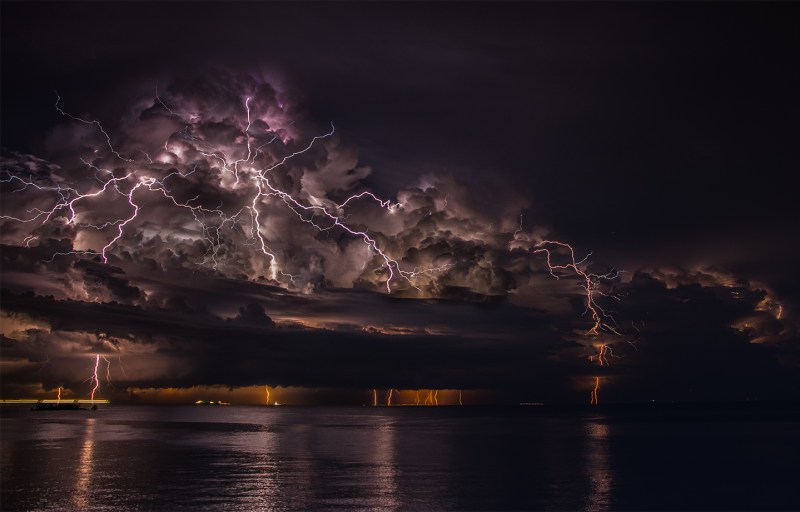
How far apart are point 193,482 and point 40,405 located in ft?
551

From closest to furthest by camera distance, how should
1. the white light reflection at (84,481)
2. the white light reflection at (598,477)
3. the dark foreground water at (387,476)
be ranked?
the white light reflection at (84,481) → the dark foreground water at (387,476) → the white light reflection at (598,477)

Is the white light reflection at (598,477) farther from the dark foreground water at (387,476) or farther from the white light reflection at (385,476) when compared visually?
the white light reflection at (385,476)

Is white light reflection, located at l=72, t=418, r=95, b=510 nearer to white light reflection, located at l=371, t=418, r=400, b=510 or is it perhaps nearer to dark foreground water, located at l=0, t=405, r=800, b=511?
dark foreground water, located at l=0, t=405, r=800, b=511

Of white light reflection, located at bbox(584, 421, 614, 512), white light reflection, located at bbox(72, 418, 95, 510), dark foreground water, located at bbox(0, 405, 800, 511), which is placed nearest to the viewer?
white light reflection, located at bbox(72, 418, 95, 510)

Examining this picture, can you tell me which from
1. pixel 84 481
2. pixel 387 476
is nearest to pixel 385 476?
pixel 387 476

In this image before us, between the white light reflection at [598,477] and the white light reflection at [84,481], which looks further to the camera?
the white light reflection at [598,477]

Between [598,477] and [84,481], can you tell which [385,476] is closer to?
[598,477]

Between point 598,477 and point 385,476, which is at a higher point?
point 385,476

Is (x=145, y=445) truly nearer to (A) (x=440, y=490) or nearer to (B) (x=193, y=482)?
(B) (x=193, y=482)

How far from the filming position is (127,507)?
83.2ft

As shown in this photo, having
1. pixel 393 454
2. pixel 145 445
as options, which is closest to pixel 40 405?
pixel 145 445

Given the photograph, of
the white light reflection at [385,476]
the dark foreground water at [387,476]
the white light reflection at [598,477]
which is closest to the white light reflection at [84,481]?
the dark foreground water at [387,476]

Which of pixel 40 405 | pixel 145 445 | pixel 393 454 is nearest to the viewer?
pixel 393 454

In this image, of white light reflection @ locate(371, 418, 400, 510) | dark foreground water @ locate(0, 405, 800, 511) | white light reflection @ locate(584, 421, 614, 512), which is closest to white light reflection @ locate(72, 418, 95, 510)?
dark foreground water @ locate(0, 405, 800, 511)
